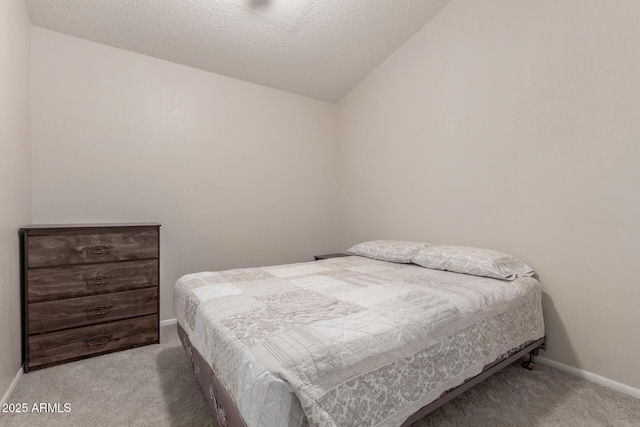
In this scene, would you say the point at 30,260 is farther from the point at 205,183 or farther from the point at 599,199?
the point at 599,199

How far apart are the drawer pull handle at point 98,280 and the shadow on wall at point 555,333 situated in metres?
3.17

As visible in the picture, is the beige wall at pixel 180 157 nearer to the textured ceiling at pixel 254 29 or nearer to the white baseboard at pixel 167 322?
the white baseboard at pixel 167 322

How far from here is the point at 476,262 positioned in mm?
2021

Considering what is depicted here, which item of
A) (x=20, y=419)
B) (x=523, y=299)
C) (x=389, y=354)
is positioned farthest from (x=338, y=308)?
(x=20, y=419)

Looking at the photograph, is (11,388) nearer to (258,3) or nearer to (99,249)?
(99,249)

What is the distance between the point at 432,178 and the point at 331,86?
1.72 metres

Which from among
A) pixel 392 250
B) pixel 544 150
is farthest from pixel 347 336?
pixel 544 150

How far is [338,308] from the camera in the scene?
1.35m

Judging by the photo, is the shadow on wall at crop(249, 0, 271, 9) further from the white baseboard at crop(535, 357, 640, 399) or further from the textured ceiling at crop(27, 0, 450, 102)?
the white baseboard at crop(535, 357, 640, 399)

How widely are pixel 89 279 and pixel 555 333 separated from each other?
331cm

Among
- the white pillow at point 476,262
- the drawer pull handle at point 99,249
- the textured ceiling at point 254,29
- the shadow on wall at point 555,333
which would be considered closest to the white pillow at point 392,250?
the white pillow at point 476,262

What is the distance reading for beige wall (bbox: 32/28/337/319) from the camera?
2328 millimetres

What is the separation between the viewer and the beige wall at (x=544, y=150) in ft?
5.62

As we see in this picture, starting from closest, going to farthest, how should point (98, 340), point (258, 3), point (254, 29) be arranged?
point (98, 340) < point (258, 3) < point (254, 29)
